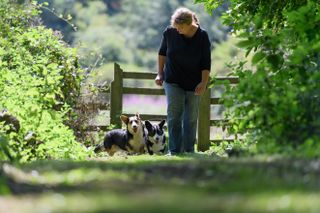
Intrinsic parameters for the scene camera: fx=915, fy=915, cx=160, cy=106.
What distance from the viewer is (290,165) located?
649 cm

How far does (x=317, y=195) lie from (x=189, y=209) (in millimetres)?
982

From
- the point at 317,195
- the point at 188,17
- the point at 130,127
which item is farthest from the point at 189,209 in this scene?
the point at 130,127

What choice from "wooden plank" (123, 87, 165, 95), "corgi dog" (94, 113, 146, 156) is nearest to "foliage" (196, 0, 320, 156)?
"corgi dog" (94, 113, 146, 156)

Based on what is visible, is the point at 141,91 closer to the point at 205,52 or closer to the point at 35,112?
the point at 205,52

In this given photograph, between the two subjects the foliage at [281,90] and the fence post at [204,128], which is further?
the fence post at [204,128]

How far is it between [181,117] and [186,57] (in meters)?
1.01

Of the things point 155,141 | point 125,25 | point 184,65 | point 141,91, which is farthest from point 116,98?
point 125,25

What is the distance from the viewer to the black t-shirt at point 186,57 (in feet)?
45.6

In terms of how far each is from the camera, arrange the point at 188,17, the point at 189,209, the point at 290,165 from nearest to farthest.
Answer: the point at 189,209 → the point at 290,165 → the point at 188,17

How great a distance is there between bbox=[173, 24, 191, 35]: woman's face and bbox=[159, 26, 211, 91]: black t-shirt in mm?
135

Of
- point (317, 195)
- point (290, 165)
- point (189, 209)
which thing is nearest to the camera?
point (189, 209)

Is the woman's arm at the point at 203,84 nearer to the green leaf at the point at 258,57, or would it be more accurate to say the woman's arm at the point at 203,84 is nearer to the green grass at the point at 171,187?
the green leaf at the point at 258,57

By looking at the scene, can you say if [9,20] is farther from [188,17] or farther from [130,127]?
[188,17]

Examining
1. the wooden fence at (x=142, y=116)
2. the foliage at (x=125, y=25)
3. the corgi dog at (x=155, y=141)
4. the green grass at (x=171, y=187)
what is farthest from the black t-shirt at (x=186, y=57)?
the foliage at (x=125, y=25)
